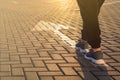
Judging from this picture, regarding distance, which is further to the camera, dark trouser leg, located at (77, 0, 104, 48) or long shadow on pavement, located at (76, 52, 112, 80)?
dark trouser leg, located at (77, 0, 104, 48)

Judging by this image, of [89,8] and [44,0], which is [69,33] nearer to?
[89,8]

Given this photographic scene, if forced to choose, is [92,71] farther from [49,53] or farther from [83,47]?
[49,53]

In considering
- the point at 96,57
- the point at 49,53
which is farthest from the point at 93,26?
the point at 49,53

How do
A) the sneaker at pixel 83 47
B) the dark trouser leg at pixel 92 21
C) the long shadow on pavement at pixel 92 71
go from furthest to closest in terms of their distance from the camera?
the sneaker at pixel 83 47
the dark trouser leg at pixel 92 21
the long shadow on pavement at pixel 92 71

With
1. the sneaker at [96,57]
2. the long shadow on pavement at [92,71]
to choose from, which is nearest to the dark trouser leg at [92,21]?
the sneaker at [96,57]

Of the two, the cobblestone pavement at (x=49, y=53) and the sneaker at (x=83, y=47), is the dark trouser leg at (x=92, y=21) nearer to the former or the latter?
the cobblestone pavement at (x=49, y=53)

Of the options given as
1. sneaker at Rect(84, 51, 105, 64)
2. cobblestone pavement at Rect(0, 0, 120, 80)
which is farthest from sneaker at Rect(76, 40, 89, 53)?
sneaker at Rect(84, 51, 105, 64)

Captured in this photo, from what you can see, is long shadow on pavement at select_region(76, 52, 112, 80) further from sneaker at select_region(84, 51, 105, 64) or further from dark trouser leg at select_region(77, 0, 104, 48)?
dark trouser leg at select_region(77, 0, 104, 48)

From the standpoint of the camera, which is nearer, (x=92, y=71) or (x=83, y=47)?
(x=92, y=71)

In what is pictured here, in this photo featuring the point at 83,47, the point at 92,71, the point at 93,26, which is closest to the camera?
the point at 92,71

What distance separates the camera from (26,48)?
5828 millimetres

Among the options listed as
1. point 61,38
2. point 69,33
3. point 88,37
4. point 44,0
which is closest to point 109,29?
point 69,33

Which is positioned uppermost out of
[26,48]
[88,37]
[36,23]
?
[88,37]

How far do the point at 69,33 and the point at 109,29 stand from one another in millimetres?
1169
